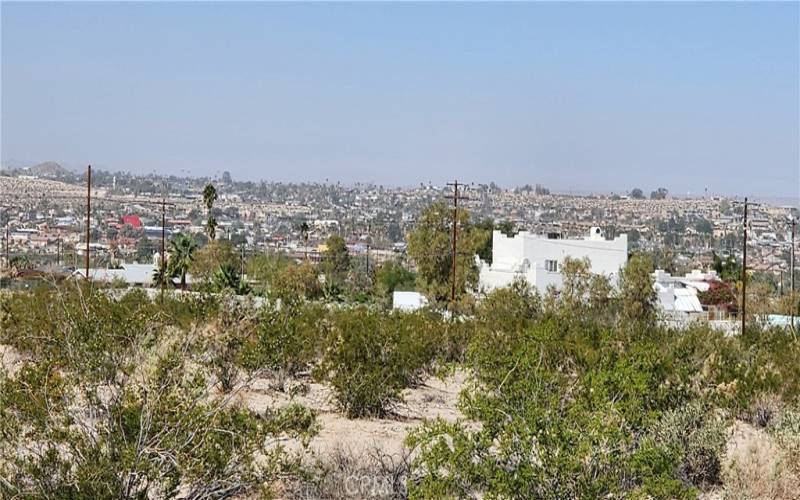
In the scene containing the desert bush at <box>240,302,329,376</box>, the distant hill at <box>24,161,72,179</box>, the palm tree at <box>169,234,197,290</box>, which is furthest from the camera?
the distant hill at <box>24,161,72,179</box>

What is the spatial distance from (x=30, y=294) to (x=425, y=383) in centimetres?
1003

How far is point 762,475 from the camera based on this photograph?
12.4 meters

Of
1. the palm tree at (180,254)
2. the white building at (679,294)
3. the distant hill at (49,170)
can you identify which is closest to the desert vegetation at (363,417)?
the white building at (679,294)

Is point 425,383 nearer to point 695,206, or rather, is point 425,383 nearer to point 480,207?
point 480,207

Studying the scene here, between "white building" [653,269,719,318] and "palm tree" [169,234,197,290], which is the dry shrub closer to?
"white building" [653,269,719,318]

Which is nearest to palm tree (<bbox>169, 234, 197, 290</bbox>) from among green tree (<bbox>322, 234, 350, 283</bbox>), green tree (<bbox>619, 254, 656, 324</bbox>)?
green tree (<bbox>322, 234, 350, 283</bbox>)

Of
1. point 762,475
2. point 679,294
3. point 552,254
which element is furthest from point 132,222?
point 762,475

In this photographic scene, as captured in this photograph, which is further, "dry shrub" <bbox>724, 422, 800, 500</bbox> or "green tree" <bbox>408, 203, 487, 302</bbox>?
"green tree" <bbox>408, 203, 487, 302</bbox>

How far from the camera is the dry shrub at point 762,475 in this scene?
11.9 m

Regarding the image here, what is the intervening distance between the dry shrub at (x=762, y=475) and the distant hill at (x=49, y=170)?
142260 millimetres

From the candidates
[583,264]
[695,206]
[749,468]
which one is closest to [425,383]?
[749,468]

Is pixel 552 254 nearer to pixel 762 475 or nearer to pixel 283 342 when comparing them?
pixel 283 342

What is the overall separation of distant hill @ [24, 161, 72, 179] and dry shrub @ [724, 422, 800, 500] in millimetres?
142260

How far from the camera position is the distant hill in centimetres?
14961
